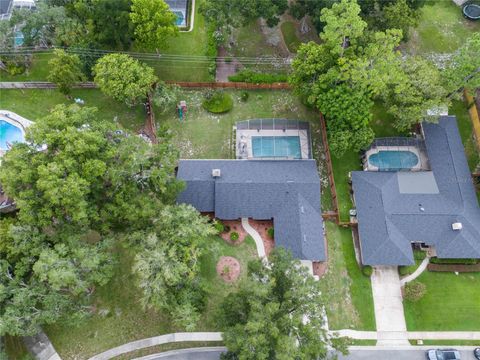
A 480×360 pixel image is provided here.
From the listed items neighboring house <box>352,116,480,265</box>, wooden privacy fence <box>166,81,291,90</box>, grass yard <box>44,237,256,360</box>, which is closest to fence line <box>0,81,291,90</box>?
wooden privacy fence <box>166,81,291,90</box>

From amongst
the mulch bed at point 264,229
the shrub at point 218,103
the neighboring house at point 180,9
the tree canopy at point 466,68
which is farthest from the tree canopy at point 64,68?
the tree canopy at point 466,68

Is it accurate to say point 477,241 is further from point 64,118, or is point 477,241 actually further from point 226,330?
point 64,118

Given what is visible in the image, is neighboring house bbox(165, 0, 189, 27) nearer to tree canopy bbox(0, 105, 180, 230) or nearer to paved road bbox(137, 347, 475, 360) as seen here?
tree canopy bbox(0, 105, 180, 230)

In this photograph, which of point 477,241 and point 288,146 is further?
point 288,146

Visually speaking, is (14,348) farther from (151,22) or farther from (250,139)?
(151,22)

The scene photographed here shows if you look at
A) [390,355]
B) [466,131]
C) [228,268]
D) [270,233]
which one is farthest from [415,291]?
[466,131]

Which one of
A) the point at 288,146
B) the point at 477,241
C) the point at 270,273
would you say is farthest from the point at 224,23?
the point at 477,241

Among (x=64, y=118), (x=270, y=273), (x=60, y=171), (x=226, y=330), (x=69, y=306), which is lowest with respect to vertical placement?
(x=226, y=330)

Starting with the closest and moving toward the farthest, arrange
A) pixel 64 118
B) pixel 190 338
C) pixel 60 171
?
pixel 60 171
pixel 64 118
pixel 190 338
